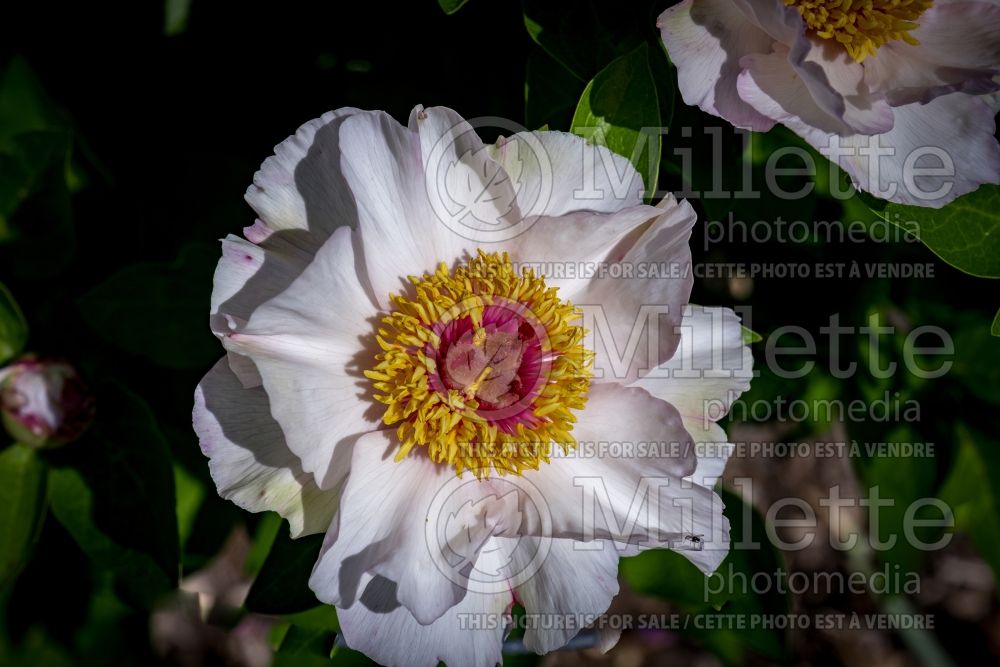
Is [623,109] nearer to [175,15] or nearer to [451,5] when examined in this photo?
[451,5]

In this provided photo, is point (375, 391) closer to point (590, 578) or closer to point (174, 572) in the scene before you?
point (590, 578)

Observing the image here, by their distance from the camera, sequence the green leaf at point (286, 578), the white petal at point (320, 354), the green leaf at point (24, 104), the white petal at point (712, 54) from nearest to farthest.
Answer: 1. the white petal at point (320, 354)
2. the white petal at point (712, 54)
3. the green leaf at point (286, 578)
4. the green leaf at point (24, 104)

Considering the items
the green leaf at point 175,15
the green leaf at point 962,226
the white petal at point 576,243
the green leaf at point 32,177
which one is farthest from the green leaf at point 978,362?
the green leaf at point 32,177

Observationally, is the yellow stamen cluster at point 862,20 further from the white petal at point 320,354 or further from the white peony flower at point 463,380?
the white petal at point 320,354

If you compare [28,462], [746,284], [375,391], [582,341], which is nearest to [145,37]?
[28,462]

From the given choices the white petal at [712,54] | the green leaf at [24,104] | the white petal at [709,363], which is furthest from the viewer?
the green leaf at [24,104]
